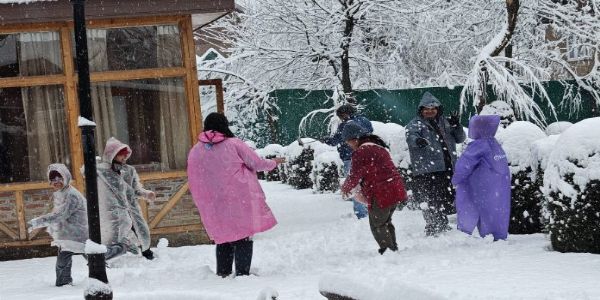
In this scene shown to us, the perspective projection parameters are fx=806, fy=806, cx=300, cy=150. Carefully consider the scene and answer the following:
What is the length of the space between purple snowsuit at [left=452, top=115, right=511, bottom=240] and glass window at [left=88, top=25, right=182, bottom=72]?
13.5 feet

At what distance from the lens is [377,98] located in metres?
19.8

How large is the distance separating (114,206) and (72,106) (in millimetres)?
2365

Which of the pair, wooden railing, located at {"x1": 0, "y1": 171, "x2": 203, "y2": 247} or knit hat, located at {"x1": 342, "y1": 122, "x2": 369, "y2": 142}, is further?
wooden railing, located at {"x1": 0, "y1": 171, "x2": 203, "y2": 247}

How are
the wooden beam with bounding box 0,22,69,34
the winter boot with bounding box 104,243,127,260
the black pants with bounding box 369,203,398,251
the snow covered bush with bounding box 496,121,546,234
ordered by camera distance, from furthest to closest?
the wooden beam with bounding box 0,22,69,34 → the snow covered bush with bounding box 496,121,546,234 → the winter boot with bounding box 104,243,127,260 → the black pants with bounding box 369,203,398,251

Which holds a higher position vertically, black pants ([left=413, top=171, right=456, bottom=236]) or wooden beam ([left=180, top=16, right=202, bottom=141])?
wooden beam ([left=180, top=16, right=202, bottom=141])

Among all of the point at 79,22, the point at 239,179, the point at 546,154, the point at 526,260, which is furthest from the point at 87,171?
the point at 546,154

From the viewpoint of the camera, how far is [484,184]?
8.45m

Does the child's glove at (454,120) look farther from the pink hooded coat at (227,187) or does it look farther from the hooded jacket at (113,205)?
the hooded jacket at (113,205)

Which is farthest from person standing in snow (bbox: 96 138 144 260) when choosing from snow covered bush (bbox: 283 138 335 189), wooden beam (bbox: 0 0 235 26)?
snow covered bush (bbox: 283 138 335 189)

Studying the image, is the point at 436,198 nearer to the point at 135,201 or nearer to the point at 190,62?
the point at 135,201

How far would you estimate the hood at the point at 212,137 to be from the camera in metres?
7.36

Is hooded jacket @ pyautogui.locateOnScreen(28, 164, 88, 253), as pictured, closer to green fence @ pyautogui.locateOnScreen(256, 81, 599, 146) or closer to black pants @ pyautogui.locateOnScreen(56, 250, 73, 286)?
black pants @ pyautogui.locateOnScreen(56, 250, 73, 286)

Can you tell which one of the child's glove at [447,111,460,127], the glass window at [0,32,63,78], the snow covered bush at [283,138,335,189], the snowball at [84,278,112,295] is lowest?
the snow covered bush at [283,138,335,189]

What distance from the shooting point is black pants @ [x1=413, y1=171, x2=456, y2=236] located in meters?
9.04
